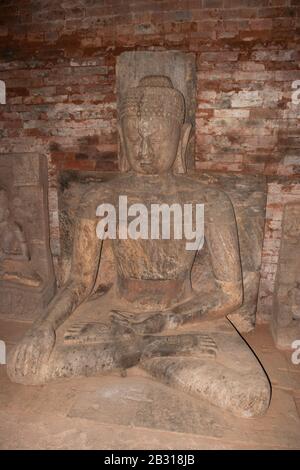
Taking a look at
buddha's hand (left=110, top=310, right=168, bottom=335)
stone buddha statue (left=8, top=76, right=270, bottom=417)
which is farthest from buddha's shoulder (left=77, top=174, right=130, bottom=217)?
buddha's hand (left=110, top=310, right=168, bottom=335)

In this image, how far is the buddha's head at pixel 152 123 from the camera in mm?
2617

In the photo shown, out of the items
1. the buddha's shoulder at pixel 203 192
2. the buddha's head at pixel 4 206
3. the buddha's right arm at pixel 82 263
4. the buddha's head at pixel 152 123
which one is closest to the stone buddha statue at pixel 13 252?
the buddha's head at pixel 4 206

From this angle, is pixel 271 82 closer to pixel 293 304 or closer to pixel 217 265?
pixel 217 265

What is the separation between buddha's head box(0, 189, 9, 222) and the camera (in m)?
3.70

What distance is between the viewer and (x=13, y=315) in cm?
371

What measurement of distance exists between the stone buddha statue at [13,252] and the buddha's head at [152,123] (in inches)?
67.7

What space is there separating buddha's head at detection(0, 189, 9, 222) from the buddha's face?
1.72 meters

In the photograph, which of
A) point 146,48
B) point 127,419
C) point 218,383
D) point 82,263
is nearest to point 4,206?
point 82,263

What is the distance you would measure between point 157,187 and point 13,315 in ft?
7.37

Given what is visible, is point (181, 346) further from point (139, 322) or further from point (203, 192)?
point (203, 192)

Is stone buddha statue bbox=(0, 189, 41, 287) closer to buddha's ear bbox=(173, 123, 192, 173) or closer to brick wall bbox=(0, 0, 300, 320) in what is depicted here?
brick wall bbox=(0, 0, 300, 320)

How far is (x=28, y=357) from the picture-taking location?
88.7 inches

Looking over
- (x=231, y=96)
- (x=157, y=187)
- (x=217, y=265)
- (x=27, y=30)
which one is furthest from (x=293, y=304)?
(x=27, y=30)

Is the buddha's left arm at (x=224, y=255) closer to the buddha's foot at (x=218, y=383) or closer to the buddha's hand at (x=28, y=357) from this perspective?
the buddha's foot at (x=218, y=383)
